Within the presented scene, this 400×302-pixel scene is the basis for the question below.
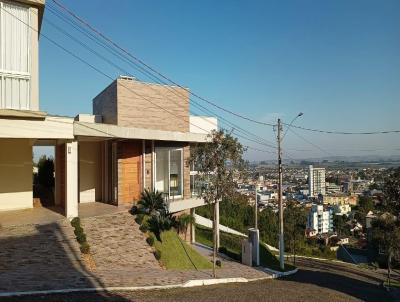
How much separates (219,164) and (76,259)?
5.82 metres

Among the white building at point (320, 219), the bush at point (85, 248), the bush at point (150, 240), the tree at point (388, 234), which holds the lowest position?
the white building at point (320, 219)

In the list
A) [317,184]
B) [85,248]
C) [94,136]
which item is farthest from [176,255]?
[317,184]

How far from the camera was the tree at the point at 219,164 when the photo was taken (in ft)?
48.1

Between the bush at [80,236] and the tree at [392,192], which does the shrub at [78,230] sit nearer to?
the bush at [80,236]

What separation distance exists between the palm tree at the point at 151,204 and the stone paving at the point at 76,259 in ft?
5.42

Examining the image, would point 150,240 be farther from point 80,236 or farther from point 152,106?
point 152,106

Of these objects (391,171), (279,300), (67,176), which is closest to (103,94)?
(67,176)

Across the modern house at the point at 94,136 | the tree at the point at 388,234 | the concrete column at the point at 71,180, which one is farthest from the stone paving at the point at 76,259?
the tree at the point at 388,234

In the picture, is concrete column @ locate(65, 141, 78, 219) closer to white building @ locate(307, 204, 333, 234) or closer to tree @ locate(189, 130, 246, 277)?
tree @ locate(189, 130, 246, 277)

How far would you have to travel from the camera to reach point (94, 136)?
17.4m

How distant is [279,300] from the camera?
38.0 ft

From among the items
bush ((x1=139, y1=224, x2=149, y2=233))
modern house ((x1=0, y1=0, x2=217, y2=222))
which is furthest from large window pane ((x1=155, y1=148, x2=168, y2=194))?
bush ((x1=139, y1=224, x2=149, y2=233))

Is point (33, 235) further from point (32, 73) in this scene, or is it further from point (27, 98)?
point (32, 73)

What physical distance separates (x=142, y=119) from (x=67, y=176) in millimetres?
6892
